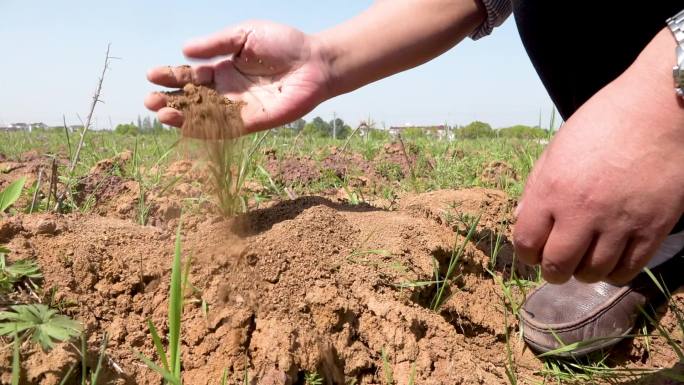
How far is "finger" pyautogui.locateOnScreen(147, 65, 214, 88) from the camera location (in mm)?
1786

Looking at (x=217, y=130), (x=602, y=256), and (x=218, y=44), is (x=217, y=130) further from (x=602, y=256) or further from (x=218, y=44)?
(x=602, y=256)

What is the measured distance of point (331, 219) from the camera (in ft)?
5.59

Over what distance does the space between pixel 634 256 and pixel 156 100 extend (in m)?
1.39

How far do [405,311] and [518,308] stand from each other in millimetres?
477

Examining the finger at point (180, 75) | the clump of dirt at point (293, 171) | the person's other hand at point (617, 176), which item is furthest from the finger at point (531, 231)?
the clump of dirt at point (293, 171)

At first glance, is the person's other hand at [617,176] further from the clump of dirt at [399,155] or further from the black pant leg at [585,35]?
the clump of dirt at [399,155]

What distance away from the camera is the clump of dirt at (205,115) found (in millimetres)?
1687

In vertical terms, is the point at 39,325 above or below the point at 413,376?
above

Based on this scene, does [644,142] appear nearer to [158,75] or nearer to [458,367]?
[458,367]

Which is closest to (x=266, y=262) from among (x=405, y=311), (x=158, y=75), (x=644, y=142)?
(x=405, y=311)

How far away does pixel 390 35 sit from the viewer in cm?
187

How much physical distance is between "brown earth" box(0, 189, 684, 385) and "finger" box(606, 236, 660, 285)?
0.47m

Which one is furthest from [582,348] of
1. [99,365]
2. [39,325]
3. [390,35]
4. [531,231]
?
[39,325]

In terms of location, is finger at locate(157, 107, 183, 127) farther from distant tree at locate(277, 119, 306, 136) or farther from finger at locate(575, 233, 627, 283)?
distant tree at locate(277, 119, 306, 136)
